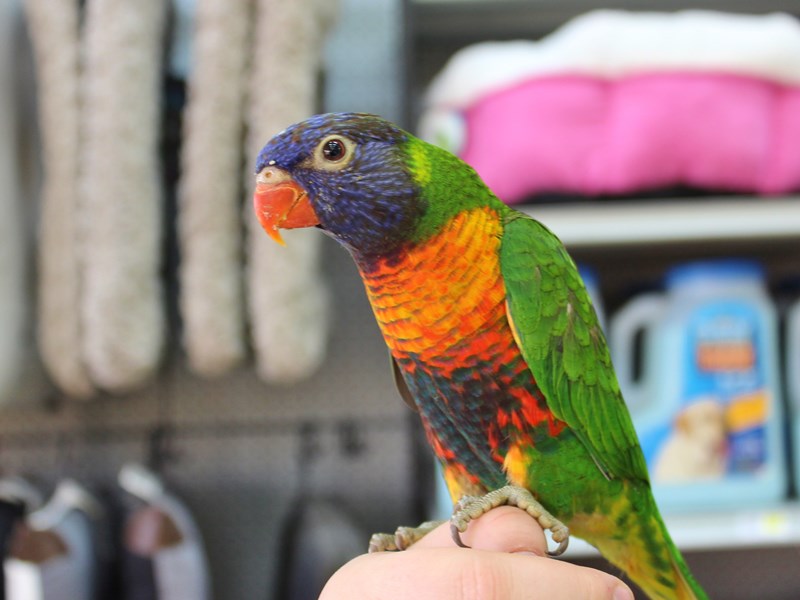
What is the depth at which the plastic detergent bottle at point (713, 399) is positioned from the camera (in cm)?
66

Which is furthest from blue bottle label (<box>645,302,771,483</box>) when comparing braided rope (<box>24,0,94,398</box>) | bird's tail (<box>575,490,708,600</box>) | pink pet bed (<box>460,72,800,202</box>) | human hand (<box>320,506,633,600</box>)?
braided rope (<box>24,0,94,398</box>)

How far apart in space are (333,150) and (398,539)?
180 millimetres

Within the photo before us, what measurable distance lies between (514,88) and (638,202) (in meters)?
0.16

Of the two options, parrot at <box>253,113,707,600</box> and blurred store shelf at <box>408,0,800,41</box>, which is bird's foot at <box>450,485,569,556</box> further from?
blurred store shelf at <box>408,0,800,41</box>

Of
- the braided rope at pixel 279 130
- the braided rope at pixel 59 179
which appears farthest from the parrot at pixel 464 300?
the braided rope at pixel 59 179

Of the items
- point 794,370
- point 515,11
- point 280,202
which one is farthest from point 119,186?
point 794,370

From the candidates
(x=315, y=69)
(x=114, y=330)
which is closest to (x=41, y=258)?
(x=114, y=330)

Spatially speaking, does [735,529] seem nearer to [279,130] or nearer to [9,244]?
[279,130]

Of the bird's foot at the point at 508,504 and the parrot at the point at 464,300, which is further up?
the parrot at the point at 464,300

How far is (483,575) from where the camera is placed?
0.22m

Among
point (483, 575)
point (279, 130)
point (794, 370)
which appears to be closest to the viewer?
point (483, 575)

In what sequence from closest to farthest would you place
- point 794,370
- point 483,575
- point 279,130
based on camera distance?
1. point 483,575
2. point 279,130
3. point 794,370

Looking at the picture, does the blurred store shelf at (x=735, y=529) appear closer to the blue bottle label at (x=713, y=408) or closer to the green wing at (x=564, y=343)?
the blue bottle label at (x=713, y=408)

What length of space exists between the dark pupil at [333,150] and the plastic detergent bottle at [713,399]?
0.50 meters
